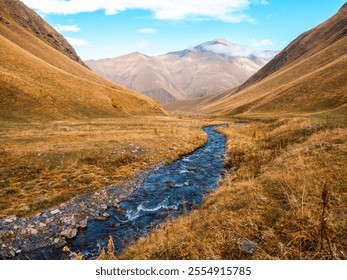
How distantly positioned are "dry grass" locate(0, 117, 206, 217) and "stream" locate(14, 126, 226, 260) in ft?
8.69

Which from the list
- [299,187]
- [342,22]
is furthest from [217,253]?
[342,22]

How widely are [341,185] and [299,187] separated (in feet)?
4.79

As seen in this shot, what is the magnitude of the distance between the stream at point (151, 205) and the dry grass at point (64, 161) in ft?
8.69

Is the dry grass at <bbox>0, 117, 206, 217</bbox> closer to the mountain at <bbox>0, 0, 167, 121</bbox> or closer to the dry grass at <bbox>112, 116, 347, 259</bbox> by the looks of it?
the dry grass at <bbox>112, 116, 347, 259</bbox>

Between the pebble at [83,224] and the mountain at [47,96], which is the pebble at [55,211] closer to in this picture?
the pebble at [83,224]

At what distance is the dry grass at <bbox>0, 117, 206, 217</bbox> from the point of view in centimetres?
1545

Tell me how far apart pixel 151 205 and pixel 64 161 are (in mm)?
10233

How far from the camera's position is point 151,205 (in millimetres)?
15250

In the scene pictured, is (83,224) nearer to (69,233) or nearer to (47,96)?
(69,233)

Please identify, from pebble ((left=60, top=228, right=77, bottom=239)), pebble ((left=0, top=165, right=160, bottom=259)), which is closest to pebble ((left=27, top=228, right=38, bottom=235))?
pebble ((left=0, top=165, right=160, bottom=259))

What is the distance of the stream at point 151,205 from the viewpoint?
10984 millimetres

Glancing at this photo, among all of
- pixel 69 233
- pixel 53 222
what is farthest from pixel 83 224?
pixel 53 222
